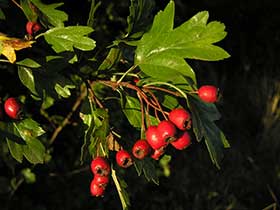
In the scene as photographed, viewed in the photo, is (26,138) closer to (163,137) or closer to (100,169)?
(100,169)

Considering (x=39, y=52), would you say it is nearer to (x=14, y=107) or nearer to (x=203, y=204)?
(x=14, y=107)

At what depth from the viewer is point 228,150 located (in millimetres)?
4609

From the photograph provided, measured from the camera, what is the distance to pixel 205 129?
4.24ft

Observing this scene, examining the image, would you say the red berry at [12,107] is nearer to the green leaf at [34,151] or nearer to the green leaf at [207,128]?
the green leaf at [34,151]

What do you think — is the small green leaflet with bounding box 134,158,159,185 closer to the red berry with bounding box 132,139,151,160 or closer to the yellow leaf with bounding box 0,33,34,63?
the red berry with bounding box 132,139,151,160

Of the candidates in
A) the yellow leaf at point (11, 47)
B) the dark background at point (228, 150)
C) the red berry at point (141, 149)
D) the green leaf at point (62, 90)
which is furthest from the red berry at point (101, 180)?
the dark background at point (228, 150)

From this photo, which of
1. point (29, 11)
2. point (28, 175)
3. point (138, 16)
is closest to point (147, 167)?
point (138, 16)

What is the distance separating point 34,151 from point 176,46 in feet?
1.48

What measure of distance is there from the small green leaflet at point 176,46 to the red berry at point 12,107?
12.2 inches

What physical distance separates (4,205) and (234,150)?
8.19 feet

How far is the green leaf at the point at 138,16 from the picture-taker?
1349 mm

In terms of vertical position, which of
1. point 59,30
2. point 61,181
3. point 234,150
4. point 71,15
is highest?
point 59,30

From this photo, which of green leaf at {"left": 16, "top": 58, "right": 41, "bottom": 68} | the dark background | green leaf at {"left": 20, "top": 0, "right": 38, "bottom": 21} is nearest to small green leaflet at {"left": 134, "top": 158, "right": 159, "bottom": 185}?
green leaf at {"left": 16, "top": 58, "right": 41, "bottom": 68}

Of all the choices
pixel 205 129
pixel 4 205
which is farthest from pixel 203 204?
pixel 205 129
